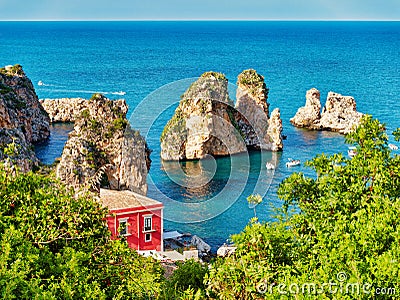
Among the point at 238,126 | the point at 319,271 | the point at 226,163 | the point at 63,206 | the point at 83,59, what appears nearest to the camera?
the point at 319,271

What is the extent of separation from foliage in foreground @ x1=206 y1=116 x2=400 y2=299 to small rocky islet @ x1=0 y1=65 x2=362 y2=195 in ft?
60.4

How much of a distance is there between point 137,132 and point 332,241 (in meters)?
24.7

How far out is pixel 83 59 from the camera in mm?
126750

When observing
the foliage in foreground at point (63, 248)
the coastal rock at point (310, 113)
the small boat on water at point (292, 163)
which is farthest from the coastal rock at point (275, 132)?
the foliage in foreground at point (63, 248)

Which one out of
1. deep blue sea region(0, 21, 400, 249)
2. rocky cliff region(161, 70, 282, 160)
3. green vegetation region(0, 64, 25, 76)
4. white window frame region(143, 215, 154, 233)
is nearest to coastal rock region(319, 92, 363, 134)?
deep blue sea region(0, 21, 400, 249)

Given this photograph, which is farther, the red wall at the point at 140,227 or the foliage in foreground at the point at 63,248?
the red wall at the point at 140,227

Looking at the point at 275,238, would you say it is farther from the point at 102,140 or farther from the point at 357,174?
the point at 102,140

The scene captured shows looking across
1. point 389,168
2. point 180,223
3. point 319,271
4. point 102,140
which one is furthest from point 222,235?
point 319,271

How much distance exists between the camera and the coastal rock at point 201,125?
48719mm

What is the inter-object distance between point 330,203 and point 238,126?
4343cm

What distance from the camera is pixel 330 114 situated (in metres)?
60.1

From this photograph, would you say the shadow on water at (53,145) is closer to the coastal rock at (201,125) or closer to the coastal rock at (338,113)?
the coastal rock at (201,125)

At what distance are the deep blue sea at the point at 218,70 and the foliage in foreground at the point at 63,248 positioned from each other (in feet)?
44.6

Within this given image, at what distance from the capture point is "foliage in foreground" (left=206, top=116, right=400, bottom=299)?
8414 millimetres
